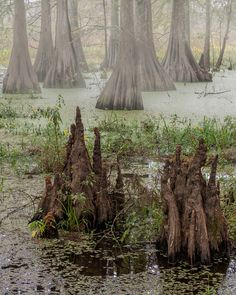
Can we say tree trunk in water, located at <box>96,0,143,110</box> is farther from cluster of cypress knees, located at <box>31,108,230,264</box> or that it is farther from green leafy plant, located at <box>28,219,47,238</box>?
green leafy plant, located at <box>28,219,47,238</box>

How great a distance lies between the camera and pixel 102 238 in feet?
12.2

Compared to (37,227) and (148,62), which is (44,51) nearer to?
(148,62)

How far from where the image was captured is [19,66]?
12805mm

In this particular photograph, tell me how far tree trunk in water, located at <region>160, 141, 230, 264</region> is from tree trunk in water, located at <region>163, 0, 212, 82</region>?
1124cm

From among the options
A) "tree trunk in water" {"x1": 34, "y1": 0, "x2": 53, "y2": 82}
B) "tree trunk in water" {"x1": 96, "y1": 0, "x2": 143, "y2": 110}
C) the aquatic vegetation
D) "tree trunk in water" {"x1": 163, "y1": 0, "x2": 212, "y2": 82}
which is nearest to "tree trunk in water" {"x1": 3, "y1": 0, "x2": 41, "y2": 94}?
"tree trunk in water" {"x1": 34, "y1": 0, "x2": 53, "y2": 82}

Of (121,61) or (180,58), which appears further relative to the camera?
(180,58)

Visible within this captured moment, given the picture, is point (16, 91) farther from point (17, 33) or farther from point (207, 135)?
point (207, 135)

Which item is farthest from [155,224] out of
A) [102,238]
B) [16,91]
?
[16,91]

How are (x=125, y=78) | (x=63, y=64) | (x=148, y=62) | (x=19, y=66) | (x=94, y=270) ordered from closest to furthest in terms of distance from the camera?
1. (x=94, y=270)
2. (x=125, y=78)
3. (x=148, y=62)
4. (x=19, y=66)
5. (x=63, y=64)

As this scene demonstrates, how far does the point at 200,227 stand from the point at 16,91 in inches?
379

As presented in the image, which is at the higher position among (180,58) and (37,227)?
(180,58)

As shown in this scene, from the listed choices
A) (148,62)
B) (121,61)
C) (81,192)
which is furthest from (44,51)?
(81,192)

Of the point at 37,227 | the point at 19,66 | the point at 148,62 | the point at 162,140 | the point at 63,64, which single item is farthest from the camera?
the point at 63,64

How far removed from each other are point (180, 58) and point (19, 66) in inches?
151
